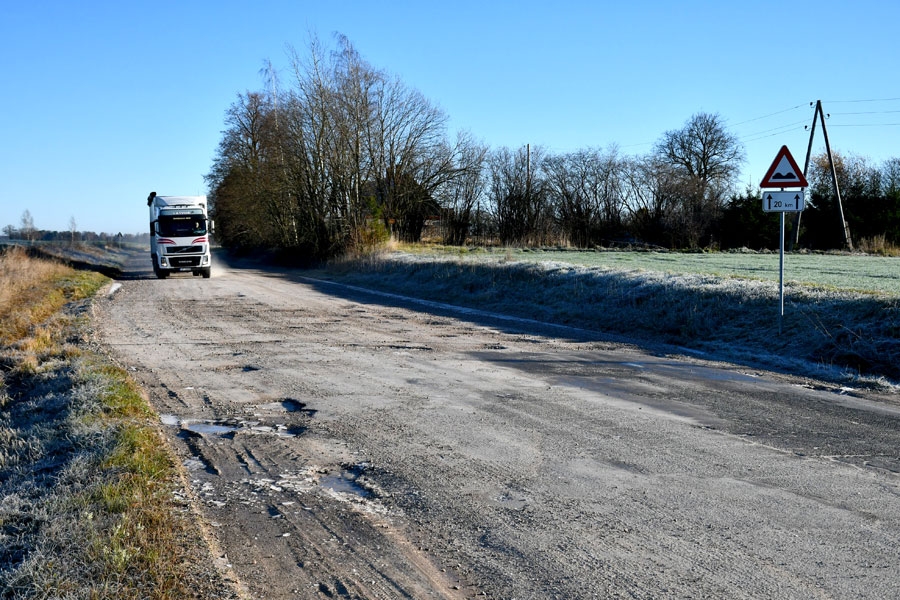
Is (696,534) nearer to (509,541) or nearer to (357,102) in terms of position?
(509,541)

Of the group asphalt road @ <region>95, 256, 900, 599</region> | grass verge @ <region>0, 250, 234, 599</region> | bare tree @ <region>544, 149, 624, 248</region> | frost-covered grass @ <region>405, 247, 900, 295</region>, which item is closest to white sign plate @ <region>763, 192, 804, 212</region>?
frost-covered grass @ <region>405, 247, 900, 295</region>

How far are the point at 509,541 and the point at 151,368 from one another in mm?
7089

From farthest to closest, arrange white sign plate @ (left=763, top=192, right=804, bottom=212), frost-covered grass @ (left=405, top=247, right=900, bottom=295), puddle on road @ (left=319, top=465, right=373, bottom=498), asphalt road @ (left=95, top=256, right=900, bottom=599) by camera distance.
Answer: frost-covered grass @ (left=405, top=247, right=900, bottom=295) → white sign plate @ (left=763, top=192, right=804, bottom=212) → puddle on road @ (left=319, top=465, right=373, bottom=498) → asphalt road @ (left=95, top=256, right=900, bottom=599)

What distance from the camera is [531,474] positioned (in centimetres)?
540

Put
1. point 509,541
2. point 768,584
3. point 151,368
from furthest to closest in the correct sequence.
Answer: point 151,368, point 509,541, point 768,584

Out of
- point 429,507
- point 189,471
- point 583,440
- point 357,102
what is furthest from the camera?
point 357,102

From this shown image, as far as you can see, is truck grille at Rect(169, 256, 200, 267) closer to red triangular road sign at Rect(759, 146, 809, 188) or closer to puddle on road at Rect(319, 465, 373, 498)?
red triangular road sign at Rect(759, 146, 809, 188)

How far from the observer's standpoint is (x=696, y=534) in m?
4.29

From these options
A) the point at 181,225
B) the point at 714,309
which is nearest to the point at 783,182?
the point at 714,309

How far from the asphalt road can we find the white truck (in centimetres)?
2069

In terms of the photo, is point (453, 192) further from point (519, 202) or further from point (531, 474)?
point (531, 474)

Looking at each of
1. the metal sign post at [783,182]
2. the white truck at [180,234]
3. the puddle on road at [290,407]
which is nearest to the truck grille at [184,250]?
the white truck at [180,234]

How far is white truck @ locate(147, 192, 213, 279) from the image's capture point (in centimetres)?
3034

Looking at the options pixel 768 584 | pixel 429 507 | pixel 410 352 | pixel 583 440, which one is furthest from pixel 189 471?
pixel 410 352
